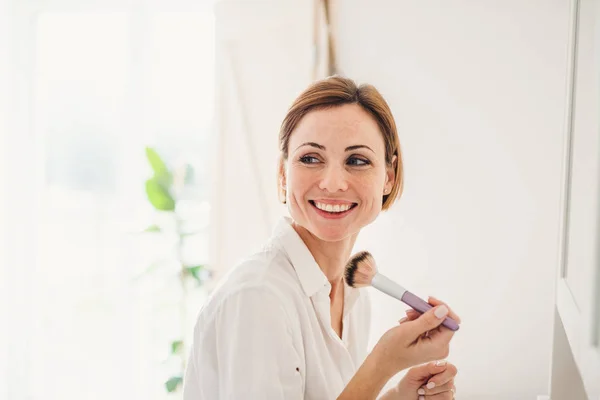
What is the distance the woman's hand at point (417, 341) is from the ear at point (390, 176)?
0.72ft

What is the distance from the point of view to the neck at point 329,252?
0.99m

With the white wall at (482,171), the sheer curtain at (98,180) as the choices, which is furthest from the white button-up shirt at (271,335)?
the sheer curtain at (98,180)

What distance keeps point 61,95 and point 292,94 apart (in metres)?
1.07

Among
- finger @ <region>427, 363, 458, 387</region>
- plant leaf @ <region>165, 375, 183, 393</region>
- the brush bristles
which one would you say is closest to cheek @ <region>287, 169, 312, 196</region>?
the brush bristles

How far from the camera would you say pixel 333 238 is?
0.93 metres

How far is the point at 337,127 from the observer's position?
89cm

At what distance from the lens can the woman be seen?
821 mm

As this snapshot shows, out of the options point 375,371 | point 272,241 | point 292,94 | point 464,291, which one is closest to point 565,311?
point 375,371

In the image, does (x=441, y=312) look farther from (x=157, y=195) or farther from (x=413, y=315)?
(x=157, y=195)

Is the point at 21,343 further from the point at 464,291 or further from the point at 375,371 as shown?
the point at 375,371

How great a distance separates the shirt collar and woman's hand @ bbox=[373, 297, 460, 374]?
0.41ft

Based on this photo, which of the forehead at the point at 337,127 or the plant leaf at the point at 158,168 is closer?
the forehead at the point at 337,127

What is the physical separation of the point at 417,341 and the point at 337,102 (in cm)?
33

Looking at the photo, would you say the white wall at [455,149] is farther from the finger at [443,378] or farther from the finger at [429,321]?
the finger at [429,321]
